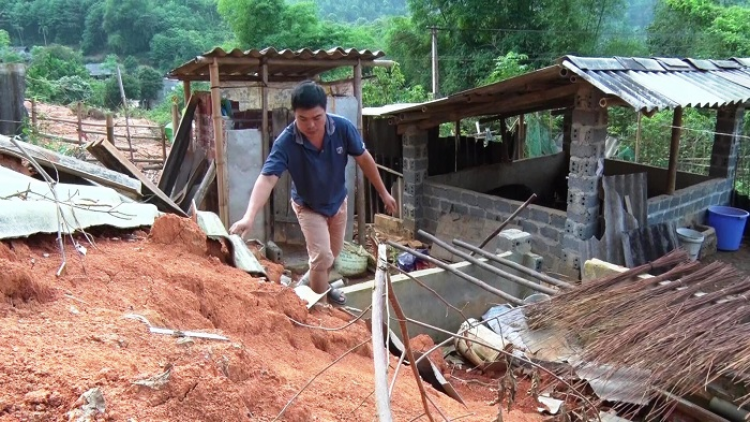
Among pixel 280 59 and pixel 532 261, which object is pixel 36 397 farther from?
pixel 280 59

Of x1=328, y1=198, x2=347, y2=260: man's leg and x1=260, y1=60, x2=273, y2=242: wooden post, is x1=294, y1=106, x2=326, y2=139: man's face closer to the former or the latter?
x1=328, y1=198, x2=347, y2=260: man's leg

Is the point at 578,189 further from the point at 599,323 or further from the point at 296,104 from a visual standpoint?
the point at 296,104

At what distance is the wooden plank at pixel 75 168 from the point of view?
453cm

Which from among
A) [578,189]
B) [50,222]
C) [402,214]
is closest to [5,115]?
[402,214]

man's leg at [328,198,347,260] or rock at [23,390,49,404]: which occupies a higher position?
rock at [23,390,49,404]

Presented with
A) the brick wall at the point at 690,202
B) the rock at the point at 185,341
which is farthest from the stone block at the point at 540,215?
the rock at the point at 185,341

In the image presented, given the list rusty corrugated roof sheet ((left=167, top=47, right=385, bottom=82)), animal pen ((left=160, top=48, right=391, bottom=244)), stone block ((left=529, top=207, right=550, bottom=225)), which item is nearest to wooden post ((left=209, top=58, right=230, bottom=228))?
animal pen ((left=160, top=48, right=391, bottom=244))

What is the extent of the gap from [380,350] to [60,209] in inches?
109

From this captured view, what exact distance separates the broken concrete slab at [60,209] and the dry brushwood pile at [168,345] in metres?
0.08

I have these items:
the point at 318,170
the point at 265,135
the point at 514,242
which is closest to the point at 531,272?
the point at 514,242

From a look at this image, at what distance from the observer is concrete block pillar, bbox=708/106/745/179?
9.27m

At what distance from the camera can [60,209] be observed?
134 inches

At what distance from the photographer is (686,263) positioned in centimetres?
429

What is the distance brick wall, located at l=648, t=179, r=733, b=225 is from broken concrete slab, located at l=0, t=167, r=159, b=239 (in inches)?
265
